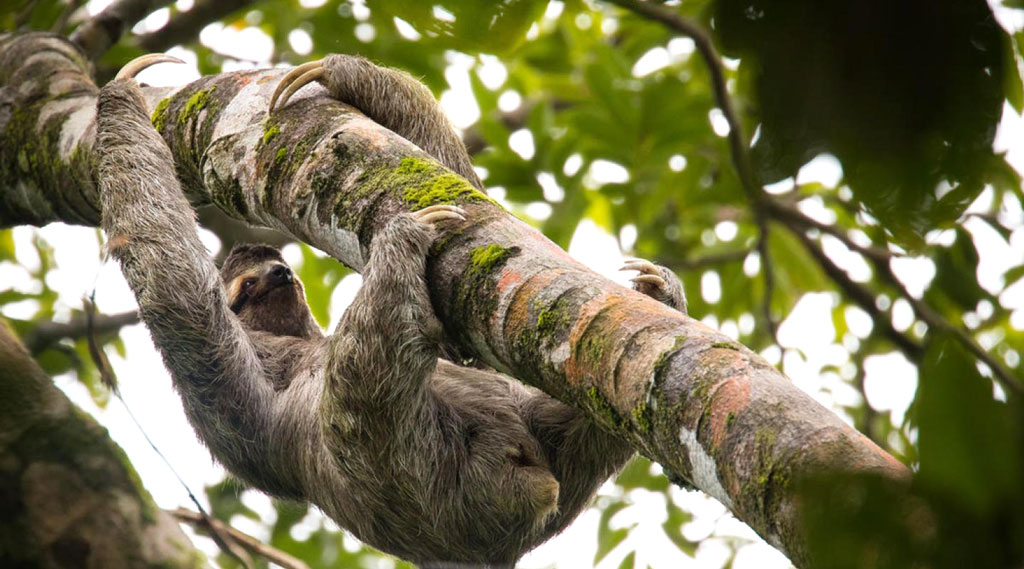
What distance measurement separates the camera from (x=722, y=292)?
7.11 metres

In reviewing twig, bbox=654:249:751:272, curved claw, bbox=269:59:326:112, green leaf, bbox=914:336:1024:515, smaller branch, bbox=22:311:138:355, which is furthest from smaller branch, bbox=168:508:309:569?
green leaf, bbox=914:336:1024:515

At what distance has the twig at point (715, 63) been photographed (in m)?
0.85

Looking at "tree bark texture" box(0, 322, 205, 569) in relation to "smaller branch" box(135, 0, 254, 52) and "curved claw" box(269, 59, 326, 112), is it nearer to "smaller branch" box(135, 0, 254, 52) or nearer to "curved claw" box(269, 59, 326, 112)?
"curved claw" box(269, 59, 326, 112)

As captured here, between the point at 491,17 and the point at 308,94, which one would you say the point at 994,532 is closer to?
the point at 491,17

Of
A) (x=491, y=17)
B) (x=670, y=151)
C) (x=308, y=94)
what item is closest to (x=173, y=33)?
(x=308, y=94)

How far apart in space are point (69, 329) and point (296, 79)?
3.79m

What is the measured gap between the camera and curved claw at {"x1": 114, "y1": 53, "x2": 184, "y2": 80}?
16.6 ft

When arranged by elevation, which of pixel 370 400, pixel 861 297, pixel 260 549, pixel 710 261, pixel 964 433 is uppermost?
pixel 964 433

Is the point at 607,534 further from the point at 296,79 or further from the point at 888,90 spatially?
the point at 888,90

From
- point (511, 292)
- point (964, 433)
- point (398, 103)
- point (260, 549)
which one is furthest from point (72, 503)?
point (398, 103)

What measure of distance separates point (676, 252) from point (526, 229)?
503 centimetres

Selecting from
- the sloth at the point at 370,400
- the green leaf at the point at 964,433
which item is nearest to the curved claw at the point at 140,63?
the sloth at the point at 370,400

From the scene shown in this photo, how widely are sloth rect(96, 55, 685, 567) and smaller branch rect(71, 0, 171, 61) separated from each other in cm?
113

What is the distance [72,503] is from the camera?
215cm
